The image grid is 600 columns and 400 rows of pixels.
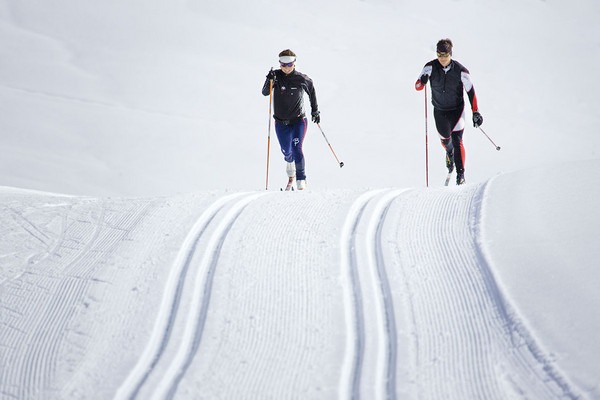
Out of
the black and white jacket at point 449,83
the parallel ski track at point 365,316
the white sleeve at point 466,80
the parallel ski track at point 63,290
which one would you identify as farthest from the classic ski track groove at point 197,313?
the white sleeve at point 466,80

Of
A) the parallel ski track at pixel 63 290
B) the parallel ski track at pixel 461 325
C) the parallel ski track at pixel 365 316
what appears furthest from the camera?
the parallel ski track at pixel 63 290

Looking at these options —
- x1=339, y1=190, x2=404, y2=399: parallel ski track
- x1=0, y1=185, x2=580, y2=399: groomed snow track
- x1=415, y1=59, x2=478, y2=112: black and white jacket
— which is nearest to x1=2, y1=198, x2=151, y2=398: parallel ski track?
x1=0, y1=185, x2=580, y2=399: groomed snow track

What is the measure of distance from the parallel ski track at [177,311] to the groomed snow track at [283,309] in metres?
0.01

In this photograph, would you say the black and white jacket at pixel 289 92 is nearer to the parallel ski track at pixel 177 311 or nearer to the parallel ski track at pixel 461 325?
the parallel ski track at pixel 177 311

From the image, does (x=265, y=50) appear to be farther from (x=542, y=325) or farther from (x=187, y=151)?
(x=542, y=325)

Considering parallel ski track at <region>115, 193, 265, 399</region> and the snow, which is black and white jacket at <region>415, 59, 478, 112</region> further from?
parallel ski track at <region>115, 193, 265, 399</region>

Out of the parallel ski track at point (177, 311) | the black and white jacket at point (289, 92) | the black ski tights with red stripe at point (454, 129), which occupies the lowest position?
the parallel ski track at point (177, 311)

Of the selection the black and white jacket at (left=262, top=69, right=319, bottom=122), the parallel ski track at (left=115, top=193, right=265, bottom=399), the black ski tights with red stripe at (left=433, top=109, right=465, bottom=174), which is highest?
the black and white jacket at (left=262, top=69, right=319, bottom=122)

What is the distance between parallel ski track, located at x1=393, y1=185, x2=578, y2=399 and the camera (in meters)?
3.42

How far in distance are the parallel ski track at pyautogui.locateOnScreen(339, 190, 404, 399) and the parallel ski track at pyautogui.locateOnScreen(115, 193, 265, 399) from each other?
97 centimetres

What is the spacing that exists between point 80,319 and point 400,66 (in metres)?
12.5

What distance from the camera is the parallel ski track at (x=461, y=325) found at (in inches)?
135

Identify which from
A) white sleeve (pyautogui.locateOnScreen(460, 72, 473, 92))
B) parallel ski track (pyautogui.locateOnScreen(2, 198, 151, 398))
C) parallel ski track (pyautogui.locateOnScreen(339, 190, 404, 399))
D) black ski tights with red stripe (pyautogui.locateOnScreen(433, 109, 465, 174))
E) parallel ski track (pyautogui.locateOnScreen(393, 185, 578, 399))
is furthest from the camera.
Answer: black ski tights with red stripe (pyautogui.locateOnScreen(433, 109, 465, 174))

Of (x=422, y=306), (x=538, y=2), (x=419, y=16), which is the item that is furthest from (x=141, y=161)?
(x=538, y=2)
